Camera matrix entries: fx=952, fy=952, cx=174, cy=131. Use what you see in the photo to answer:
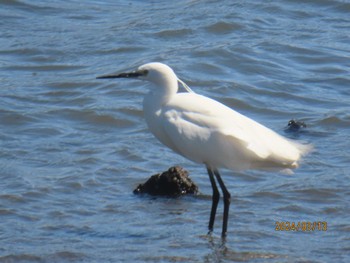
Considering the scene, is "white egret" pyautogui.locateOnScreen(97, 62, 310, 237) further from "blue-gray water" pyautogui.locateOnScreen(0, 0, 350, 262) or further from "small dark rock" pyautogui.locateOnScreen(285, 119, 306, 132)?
"small dark rock" pyautogui.locateOnScreen(285, 119, 306, 132)

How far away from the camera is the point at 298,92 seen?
448 inches

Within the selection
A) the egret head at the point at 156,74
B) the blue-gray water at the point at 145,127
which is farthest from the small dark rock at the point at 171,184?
the egret head at the point at 156,74

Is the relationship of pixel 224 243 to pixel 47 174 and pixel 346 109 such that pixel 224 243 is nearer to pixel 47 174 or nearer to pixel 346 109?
pixel 47 174

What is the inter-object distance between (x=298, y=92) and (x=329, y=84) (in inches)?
23.0

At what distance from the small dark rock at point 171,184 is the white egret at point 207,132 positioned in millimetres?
751

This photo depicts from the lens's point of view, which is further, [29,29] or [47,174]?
[29,29]

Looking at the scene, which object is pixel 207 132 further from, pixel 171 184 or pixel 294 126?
pixel 294 126

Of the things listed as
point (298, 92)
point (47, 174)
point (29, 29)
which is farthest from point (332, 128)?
point (29, 29)

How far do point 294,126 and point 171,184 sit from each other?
2443 mm

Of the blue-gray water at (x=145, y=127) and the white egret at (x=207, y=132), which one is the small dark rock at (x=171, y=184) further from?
the white egret at (x=207, y=132)

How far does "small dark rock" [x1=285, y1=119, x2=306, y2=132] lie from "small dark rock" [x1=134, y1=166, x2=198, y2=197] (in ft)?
7.12

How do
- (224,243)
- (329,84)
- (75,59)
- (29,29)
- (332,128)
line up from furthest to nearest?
(29,29) < (75,59) < (329,84) < (332,128) < (224,243)

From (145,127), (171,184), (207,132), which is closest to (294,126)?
(145,127)

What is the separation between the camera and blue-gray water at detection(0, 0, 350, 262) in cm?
693
